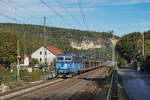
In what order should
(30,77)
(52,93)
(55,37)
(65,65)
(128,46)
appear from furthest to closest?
(128,46) < (55,37) < (30,77) < (65,65) < (52,93)

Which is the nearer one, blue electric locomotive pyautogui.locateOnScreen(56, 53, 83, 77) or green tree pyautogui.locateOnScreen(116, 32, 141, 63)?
blue electric locomotive pyautogui.locateOnScreen(56, 53, 83, 77)

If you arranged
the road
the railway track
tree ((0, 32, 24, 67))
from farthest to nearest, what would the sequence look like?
1. tree ((0, 32, 24, 67))
2. the railway track
3. the road

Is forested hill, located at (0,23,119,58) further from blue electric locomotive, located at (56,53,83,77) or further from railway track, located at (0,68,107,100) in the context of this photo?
railway track, located at (0,68,107,100)

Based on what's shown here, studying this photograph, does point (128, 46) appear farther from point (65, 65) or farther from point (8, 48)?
point (65, 65)

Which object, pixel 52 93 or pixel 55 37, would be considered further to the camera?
pixel 55 37

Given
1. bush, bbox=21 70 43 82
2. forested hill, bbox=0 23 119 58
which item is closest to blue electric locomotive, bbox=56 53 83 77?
bush, bbox=21 70 43 82

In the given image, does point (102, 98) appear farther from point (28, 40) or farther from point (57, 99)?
point (28, 40)

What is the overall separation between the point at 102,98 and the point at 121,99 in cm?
144

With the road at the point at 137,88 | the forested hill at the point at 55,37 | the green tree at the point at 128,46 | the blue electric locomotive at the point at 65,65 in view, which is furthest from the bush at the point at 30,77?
the green tree at the point at 128,46

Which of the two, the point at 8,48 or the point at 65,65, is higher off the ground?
the point at 8,48

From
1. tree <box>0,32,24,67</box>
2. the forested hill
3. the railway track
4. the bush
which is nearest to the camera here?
the railway track

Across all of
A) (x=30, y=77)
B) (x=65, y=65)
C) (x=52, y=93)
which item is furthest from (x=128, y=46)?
(x=52, y=93)

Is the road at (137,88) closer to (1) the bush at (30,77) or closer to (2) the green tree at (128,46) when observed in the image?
(1) the bush at (30,77)

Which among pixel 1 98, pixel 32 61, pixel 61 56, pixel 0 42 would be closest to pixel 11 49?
pixel 0 42
